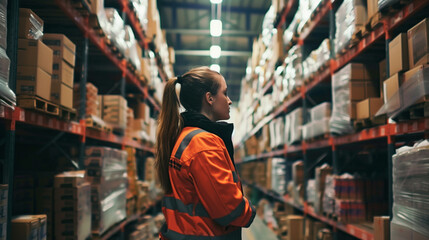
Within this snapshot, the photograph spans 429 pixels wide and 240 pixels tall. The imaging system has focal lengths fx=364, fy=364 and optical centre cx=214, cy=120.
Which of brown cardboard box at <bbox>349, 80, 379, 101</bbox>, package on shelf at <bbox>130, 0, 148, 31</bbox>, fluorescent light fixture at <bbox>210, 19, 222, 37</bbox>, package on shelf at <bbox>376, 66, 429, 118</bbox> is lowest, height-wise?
package on shelf at <bbox>376, 66, 429, 118</bbox>

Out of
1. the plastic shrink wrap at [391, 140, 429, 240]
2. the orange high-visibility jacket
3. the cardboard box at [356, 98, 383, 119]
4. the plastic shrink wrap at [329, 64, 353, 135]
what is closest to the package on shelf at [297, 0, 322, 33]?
the plastic shrink wrap at [329, 64, 353, 135]

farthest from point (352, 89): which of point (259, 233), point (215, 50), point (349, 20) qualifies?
point (215, 50)

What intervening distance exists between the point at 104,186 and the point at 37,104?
68.9 inches

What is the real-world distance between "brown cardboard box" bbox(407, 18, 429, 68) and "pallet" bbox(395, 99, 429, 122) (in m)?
0.32

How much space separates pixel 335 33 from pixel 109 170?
3410 mm

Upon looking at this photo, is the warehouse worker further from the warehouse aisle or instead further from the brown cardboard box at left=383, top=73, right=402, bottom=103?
the warehouse aisle

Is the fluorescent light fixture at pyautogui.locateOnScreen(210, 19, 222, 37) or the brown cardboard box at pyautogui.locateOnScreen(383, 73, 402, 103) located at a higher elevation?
the fluorescent light fixture at pyautogui.locateOnScreen(210, 19, 222, 37)

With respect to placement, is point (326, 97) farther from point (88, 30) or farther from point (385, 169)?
point (88, 30)

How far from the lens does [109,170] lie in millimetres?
4469

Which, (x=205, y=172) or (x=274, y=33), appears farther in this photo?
(x=274, y=33)

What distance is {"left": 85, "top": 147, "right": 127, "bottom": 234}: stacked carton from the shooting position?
4109 mm

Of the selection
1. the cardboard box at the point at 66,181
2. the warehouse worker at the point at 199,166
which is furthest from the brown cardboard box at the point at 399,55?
the cardboard box at the point at 66,181

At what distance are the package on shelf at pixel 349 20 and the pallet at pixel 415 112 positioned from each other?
4.02ft

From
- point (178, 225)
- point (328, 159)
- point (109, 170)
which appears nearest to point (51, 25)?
point (109, 170)
